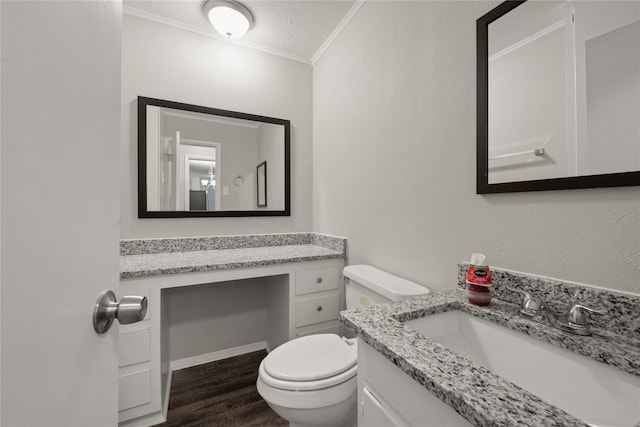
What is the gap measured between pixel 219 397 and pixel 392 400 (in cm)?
137

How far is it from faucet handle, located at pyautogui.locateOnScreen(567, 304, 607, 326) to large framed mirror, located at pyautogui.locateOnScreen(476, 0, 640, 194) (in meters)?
0.33

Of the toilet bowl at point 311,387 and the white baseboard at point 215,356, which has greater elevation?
the toilet bowl at point 311,387

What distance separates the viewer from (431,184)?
1.19 m

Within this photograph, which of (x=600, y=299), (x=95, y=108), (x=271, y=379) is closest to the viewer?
(x=95, y=108)

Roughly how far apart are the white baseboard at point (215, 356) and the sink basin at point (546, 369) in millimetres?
1655

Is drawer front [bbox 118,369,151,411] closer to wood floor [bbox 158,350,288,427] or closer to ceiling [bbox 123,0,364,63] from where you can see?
wood floor [bbox 158,350,288,427]

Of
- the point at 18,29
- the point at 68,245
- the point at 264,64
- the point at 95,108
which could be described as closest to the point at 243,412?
the point at 68,245

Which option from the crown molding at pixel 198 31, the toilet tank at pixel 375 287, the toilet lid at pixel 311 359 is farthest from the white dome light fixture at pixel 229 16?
the toilet lid at pixel 311 359

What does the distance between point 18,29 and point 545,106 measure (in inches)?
45.7

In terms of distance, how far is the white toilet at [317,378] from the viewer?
96cm

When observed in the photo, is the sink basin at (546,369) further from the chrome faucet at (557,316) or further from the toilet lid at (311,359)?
the toilet lid at (311,359)

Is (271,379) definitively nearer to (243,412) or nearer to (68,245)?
(243,412)

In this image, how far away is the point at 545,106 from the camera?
813 mm

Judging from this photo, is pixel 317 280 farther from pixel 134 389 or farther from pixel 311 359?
pixel 134 389
